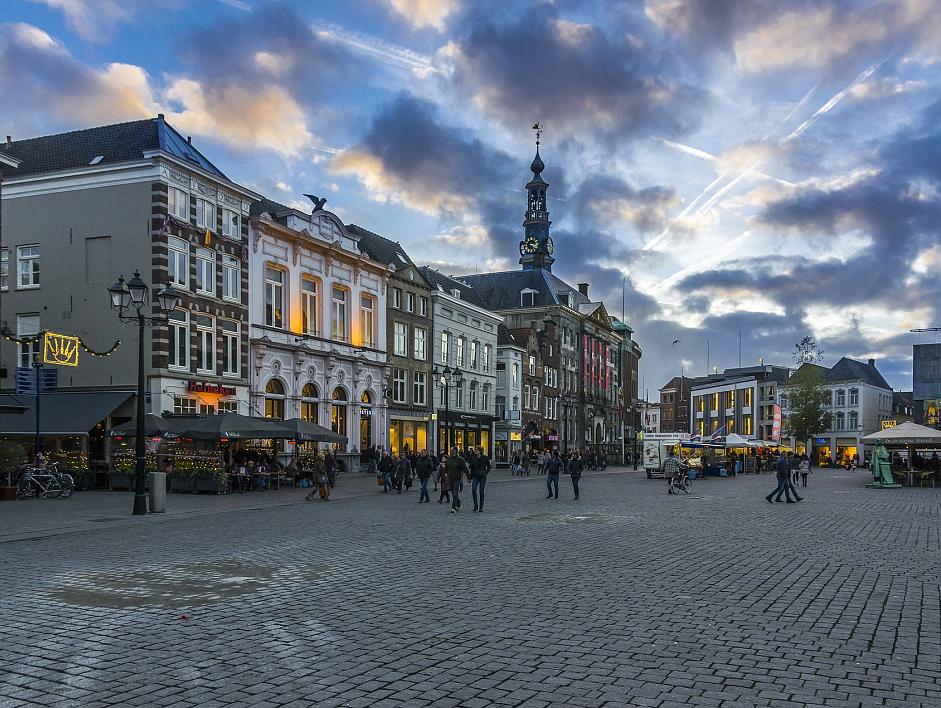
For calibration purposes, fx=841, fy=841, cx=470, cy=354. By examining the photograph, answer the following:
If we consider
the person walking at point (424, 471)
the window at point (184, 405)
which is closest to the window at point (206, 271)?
the window at point (184, 405)

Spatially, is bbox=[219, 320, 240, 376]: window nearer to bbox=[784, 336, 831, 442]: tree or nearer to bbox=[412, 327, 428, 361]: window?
bbox=[412, 327, 428, 361]: window

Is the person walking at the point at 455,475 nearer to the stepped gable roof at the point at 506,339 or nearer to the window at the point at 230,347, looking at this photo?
the window at the point at 230,347

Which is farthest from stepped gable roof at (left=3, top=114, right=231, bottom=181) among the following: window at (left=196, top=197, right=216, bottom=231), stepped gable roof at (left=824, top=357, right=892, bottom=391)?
stepped gable roof at (left=824, top=357, right=892, bottom=391)

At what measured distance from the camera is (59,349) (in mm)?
32062

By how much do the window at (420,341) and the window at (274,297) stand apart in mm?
14978

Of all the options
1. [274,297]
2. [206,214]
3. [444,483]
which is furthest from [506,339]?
[444,483]

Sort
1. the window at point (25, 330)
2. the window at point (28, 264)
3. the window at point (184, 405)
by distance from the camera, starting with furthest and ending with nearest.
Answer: the window at point (28, 264) < the window at point (25, 330) < the window at point (184, 405)

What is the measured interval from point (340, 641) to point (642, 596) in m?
4.14

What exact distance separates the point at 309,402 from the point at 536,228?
5916 centimetres

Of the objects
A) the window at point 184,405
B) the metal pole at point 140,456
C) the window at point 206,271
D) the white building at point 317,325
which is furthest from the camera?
the white building at point 317,325

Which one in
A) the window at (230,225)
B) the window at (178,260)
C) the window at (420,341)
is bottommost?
the window at (420,341)

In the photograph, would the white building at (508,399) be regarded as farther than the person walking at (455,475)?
Yes

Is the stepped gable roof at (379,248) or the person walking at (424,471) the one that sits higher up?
the stepped gable roof at (379,248)

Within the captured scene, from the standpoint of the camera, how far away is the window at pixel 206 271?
125ft
